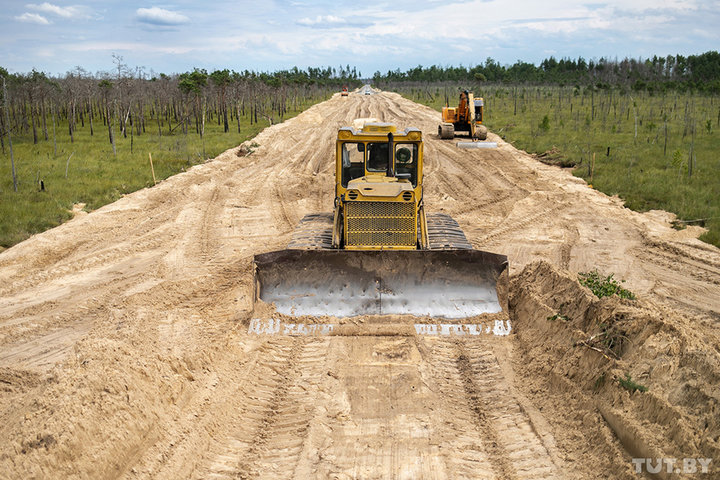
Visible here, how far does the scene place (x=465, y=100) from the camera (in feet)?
98.7

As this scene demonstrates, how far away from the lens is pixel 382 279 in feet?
28.1

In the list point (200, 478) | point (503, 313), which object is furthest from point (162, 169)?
point (200, 478)

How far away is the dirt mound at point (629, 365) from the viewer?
4.90 meters

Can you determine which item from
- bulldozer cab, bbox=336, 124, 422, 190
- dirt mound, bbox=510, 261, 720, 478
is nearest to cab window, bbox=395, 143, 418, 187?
bulldozer cab, bbox=336, 124, 422, 190

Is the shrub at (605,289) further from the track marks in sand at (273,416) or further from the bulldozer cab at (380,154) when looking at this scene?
the track marks in sand at (273,416)

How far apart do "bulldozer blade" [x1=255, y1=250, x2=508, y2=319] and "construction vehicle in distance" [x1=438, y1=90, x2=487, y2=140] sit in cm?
2145

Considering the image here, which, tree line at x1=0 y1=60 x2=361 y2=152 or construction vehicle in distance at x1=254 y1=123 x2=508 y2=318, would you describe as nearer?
construction vehicle in distance at x1=254 y1=123 x2=508 y2=318

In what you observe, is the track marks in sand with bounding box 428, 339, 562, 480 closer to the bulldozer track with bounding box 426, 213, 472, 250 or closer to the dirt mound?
the dirt mound

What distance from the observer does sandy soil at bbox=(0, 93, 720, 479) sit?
16.7ft

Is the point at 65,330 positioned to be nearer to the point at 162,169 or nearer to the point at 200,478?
the point at 200,478

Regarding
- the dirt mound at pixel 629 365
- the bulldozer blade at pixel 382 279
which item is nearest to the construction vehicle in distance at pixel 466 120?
the bulldozer blade at pixel 382 279

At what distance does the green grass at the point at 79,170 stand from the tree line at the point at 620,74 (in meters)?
25.8

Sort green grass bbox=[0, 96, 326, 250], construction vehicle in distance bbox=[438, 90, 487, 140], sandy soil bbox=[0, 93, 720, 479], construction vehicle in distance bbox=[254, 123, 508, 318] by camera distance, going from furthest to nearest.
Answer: construction vehicle in distance bbox=[438, 90, 487, 140], green grass bbox=[0, 96, 326, 250], construction vehicle in distance bbox=[254, 123, 508, 318], sandy soil bbox=[0, 93, 720, 479]

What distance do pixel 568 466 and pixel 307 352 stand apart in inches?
143
